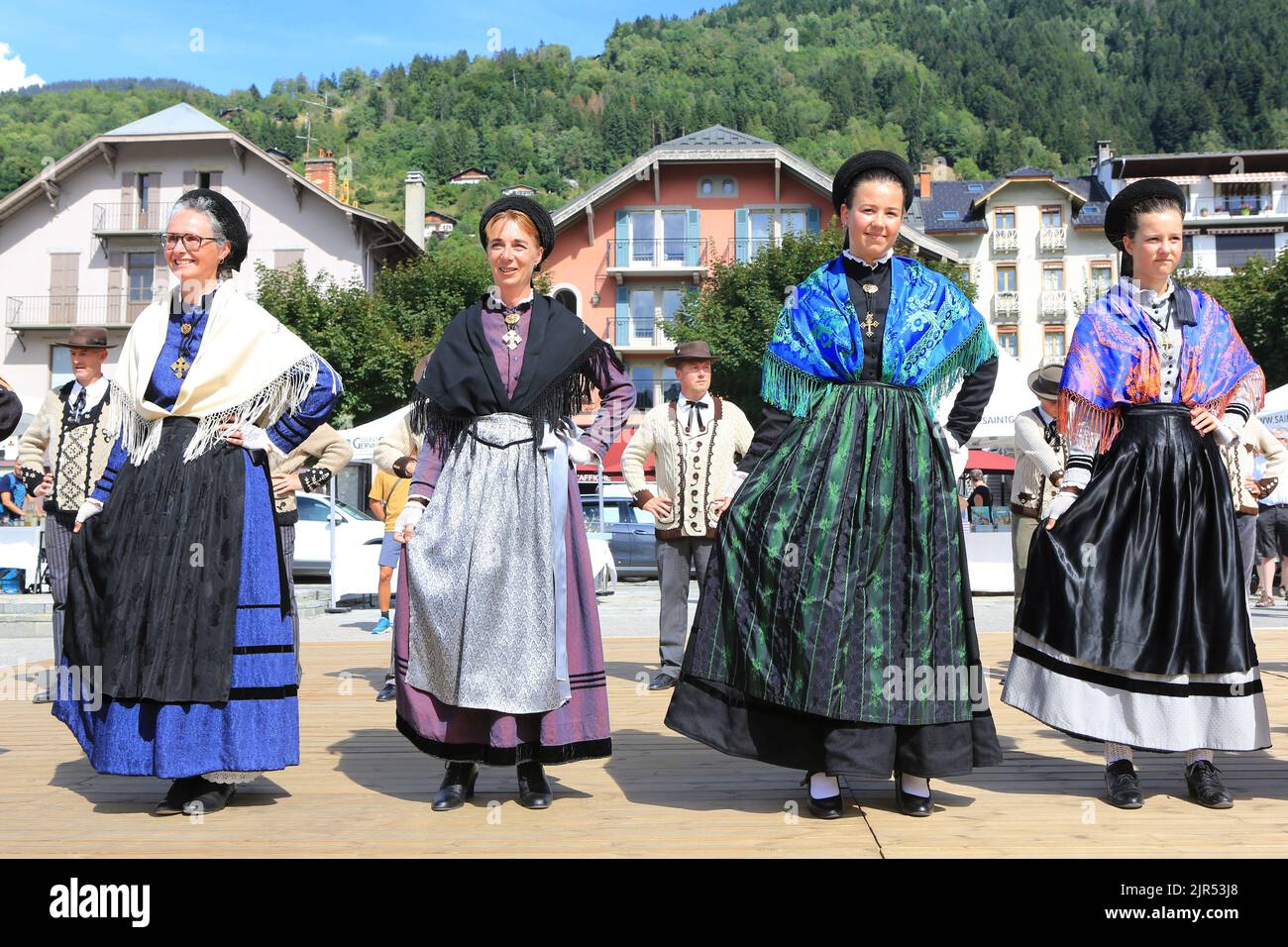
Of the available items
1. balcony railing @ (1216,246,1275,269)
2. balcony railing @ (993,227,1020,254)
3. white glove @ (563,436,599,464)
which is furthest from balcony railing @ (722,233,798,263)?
white glove @ (563,436,599,464)

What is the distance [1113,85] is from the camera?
129 metres

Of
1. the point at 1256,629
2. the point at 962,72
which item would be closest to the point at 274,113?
the point at 962,72

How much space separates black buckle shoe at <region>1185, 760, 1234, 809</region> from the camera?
405 cm

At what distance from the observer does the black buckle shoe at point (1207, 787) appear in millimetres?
4047

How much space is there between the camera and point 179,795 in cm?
414

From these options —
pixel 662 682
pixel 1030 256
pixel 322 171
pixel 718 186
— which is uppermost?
pixel 322 171

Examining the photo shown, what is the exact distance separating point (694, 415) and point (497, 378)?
3675 millimetres

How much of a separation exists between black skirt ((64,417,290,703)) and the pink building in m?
35.6

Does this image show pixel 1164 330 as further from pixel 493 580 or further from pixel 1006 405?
pixel 1006 405

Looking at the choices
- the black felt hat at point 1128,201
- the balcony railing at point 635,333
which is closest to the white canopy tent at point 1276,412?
the black felt hat at point 1128,201

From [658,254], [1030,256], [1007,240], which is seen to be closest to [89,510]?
[658,254]

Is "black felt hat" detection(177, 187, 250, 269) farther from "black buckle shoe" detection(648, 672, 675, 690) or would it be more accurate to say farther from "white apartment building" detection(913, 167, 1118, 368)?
"white apartment building" detection(913, 167, 1118, 368)
